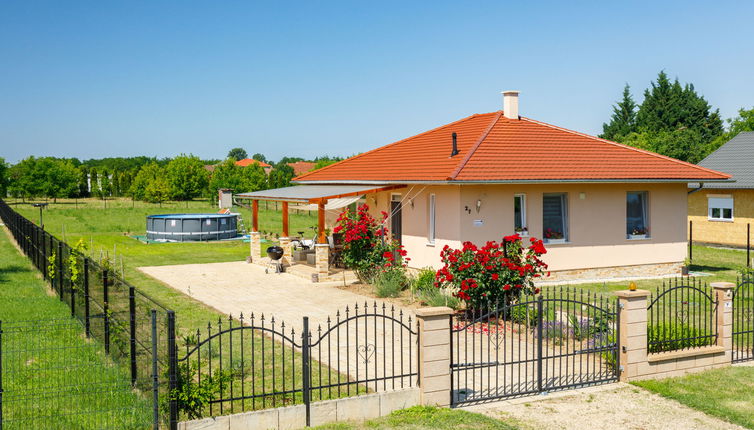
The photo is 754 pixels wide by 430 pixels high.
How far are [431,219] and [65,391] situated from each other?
41.5 feet

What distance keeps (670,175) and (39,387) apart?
61.4 ft

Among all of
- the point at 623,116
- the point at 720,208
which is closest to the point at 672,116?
the point at 623,116

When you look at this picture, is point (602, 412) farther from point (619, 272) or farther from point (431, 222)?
point (619, 272)

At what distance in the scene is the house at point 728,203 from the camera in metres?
30.0

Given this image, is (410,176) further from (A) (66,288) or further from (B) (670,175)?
(A) (66,288)

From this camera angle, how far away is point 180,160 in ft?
299

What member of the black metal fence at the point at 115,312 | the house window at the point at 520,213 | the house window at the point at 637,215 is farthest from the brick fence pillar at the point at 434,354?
the house window at the point at 637,215

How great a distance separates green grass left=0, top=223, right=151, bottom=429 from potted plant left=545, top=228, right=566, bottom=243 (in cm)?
1285

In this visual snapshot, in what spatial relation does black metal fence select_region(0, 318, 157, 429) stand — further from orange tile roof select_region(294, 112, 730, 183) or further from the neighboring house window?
the neighboring house window

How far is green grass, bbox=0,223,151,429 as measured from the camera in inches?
321

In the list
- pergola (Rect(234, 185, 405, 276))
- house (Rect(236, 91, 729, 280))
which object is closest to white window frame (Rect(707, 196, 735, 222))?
house (Rect(236, 91, 729, 280))

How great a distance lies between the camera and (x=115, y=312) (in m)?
10.8

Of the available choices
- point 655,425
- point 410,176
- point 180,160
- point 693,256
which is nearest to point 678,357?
point 655,425

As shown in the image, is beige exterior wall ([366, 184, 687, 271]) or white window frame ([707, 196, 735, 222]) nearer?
beige exterior wall ([366, 184, 687, 271])
